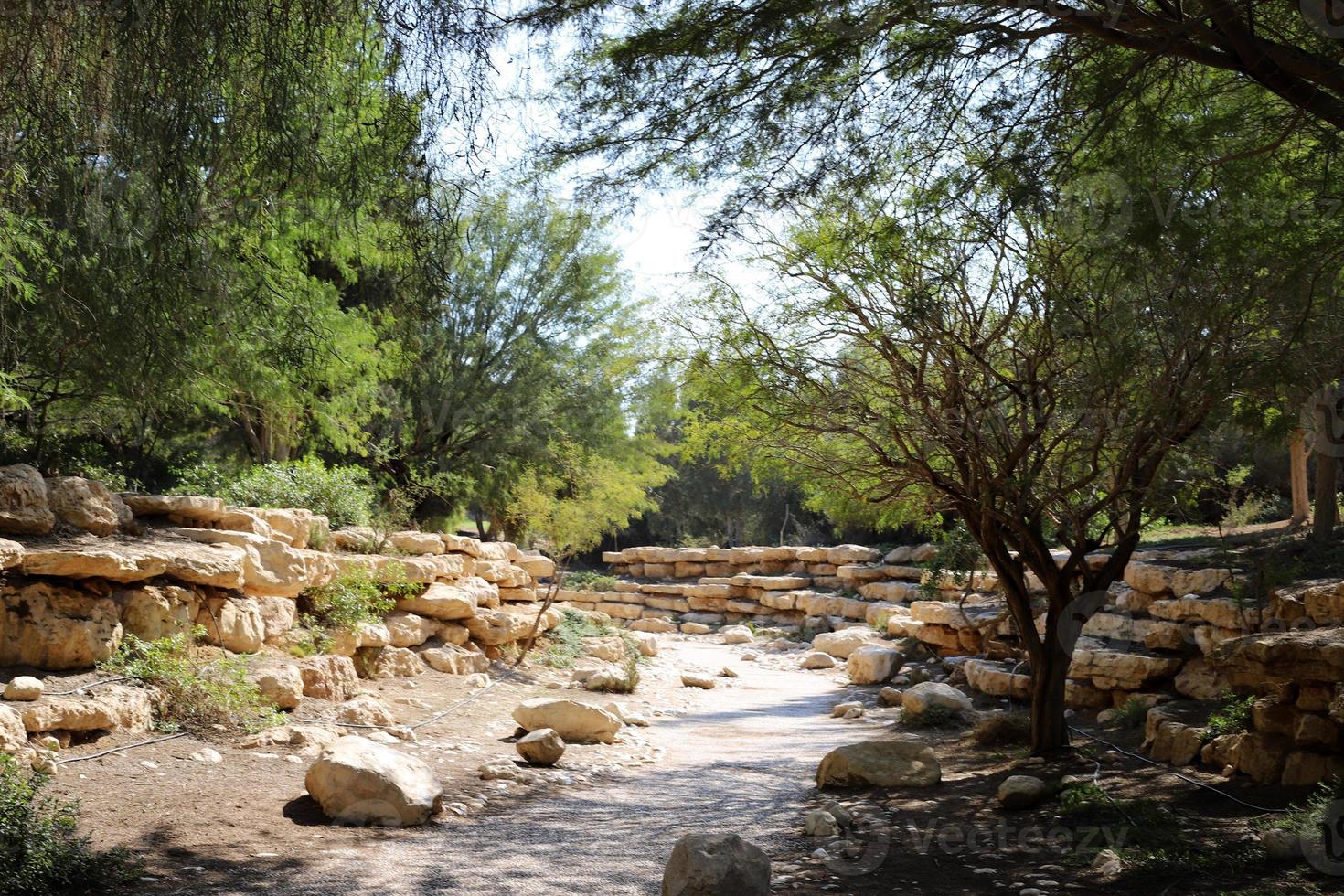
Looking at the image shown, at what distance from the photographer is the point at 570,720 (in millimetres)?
9266

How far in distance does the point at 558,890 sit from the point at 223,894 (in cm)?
153

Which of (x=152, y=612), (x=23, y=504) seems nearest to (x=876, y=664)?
(x=152, y=612)

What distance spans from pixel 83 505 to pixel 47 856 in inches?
152

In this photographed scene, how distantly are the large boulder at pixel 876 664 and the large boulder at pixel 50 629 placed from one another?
10074mm

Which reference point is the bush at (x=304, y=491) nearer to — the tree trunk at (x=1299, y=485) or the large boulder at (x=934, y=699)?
the large boulder at (x=934, y=699)

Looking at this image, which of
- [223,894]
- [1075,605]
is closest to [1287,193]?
[1075,605]

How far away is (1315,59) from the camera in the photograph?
13.7 feet

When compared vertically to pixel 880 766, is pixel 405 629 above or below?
above

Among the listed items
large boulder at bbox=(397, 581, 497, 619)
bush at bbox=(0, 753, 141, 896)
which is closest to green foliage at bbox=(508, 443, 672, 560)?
large boulder at bbox=(397, 581, 497, 619)

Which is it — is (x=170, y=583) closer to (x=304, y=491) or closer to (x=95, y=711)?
(x=95, y=711)

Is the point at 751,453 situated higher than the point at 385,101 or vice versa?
the point at 385,101

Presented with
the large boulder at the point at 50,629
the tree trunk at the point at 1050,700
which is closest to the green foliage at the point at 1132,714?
the tree trunk at the point at 1050,700

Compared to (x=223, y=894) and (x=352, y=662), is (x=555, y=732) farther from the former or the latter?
(x=223, y=894)

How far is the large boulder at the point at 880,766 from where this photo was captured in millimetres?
7406
